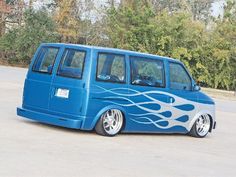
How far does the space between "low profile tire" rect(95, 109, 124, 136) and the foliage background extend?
25739 mm

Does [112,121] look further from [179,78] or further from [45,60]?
[179,78]

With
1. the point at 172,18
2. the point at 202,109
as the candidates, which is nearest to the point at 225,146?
the point at 202,109

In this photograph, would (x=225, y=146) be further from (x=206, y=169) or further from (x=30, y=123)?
(x=30, y=123)

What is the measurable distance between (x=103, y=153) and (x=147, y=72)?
3.33m

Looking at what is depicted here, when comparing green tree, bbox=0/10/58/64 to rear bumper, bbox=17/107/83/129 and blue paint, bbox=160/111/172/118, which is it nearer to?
blue paint, bbox=160/111/172/118

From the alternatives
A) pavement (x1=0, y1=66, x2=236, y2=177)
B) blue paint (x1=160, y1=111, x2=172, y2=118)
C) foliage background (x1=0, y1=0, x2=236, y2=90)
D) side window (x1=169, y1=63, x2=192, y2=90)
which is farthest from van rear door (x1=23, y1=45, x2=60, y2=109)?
foliage background (x1=0, y1=0, x2=236, y2=90)

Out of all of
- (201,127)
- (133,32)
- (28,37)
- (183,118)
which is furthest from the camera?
(28,37)

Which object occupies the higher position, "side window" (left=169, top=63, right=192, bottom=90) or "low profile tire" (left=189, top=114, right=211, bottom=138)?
"side window" (left=169, top=63, right=192, bottom=90)

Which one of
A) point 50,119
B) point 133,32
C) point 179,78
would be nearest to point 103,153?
point 50,119

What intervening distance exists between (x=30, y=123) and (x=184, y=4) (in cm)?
3884

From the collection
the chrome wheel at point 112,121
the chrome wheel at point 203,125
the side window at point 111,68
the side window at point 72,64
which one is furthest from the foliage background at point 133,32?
the side window at point 72,64

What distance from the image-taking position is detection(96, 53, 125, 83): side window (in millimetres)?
11195

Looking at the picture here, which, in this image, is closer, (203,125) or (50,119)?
(50,119)

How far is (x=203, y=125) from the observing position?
43.5 feet
